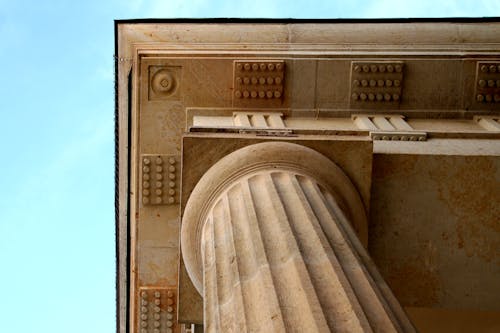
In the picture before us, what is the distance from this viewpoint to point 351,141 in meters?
10.5

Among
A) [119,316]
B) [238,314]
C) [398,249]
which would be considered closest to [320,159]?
[398,249]

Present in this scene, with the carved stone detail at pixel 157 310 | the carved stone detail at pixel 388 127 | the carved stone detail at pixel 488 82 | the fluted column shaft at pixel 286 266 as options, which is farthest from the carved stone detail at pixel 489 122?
the carved stone detail at pixel 157 310

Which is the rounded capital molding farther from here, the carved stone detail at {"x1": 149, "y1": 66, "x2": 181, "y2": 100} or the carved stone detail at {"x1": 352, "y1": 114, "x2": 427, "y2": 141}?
the carved stone detail at {"x1": 149, "y1": 66, "x2": 181, "y2": 100}

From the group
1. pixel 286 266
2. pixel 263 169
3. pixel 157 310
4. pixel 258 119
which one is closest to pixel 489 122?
pixel 258 119

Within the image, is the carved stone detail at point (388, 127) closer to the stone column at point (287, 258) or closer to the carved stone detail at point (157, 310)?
the stone column at point (287, 258)

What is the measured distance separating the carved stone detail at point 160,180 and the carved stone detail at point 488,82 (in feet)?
19.7

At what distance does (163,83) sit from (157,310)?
4.51 metres

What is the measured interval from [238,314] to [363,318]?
1219 mm

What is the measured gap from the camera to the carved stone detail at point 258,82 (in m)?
14.2

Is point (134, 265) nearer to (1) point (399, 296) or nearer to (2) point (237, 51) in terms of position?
(2) point (237, 51)

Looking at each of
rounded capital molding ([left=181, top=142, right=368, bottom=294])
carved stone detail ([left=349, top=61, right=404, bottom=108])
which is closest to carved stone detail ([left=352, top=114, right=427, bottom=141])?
carved stone detail ([left=349, top=61, right=404, bottom=108])

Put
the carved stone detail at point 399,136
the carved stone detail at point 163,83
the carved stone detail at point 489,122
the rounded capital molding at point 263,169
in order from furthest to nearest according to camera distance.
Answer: the carved stone detail at point 163,83 < the carved stone detail at point 489,122 < the carved stone detail at point 399,136 < the rounded capital molding at point 263,169

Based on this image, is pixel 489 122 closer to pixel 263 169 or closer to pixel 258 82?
pixel 258 82

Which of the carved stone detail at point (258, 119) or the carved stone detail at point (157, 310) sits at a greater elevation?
the carved stone detail at point (258, 119)
